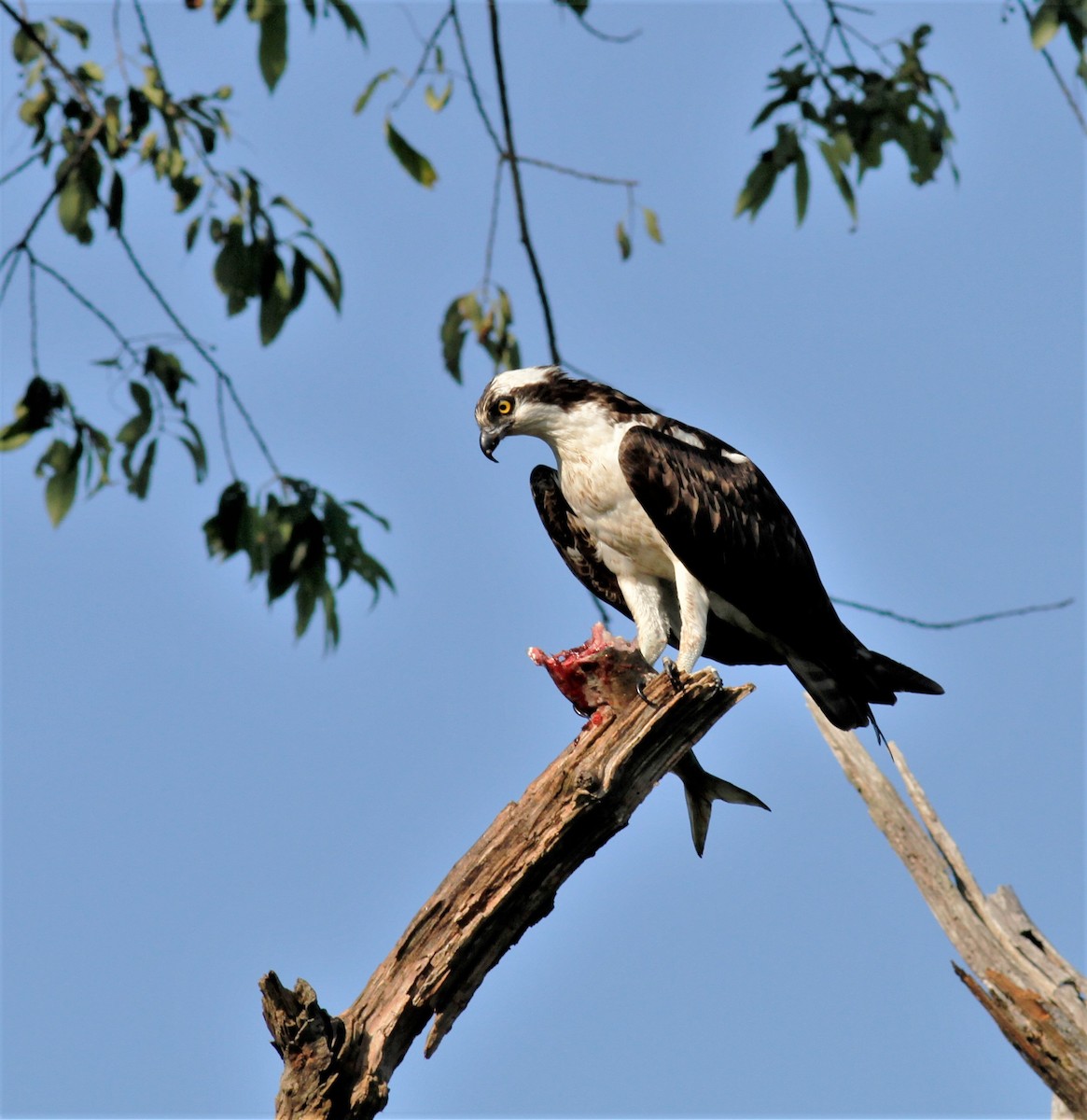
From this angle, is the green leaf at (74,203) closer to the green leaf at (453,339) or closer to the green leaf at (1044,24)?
the green leaf at (453,339)

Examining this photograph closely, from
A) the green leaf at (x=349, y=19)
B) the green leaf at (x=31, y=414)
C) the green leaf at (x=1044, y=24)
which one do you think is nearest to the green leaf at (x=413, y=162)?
the green leaf at (x=349, y=19)

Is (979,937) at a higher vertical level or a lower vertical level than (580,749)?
lower

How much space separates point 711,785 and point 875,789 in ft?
6.21

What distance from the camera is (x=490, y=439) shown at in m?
6.91

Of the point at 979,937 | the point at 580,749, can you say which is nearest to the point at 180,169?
the point at 580,749

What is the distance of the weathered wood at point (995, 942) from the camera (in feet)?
21.3

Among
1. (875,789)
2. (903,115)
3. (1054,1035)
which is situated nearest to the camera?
(1054,1035)

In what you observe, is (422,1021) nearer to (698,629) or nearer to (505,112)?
(698,629)

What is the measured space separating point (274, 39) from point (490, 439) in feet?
7.05

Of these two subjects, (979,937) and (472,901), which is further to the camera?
(979,937)

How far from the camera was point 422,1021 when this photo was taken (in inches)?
198

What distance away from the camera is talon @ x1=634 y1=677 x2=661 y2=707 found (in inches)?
208

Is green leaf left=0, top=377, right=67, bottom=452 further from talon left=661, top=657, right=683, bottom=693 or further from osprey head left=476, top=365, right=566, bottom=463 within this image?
talon left=661, top=657, right=683, bottom=693

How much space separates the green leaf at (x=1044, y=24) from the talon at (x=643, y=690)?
13.3 feet
